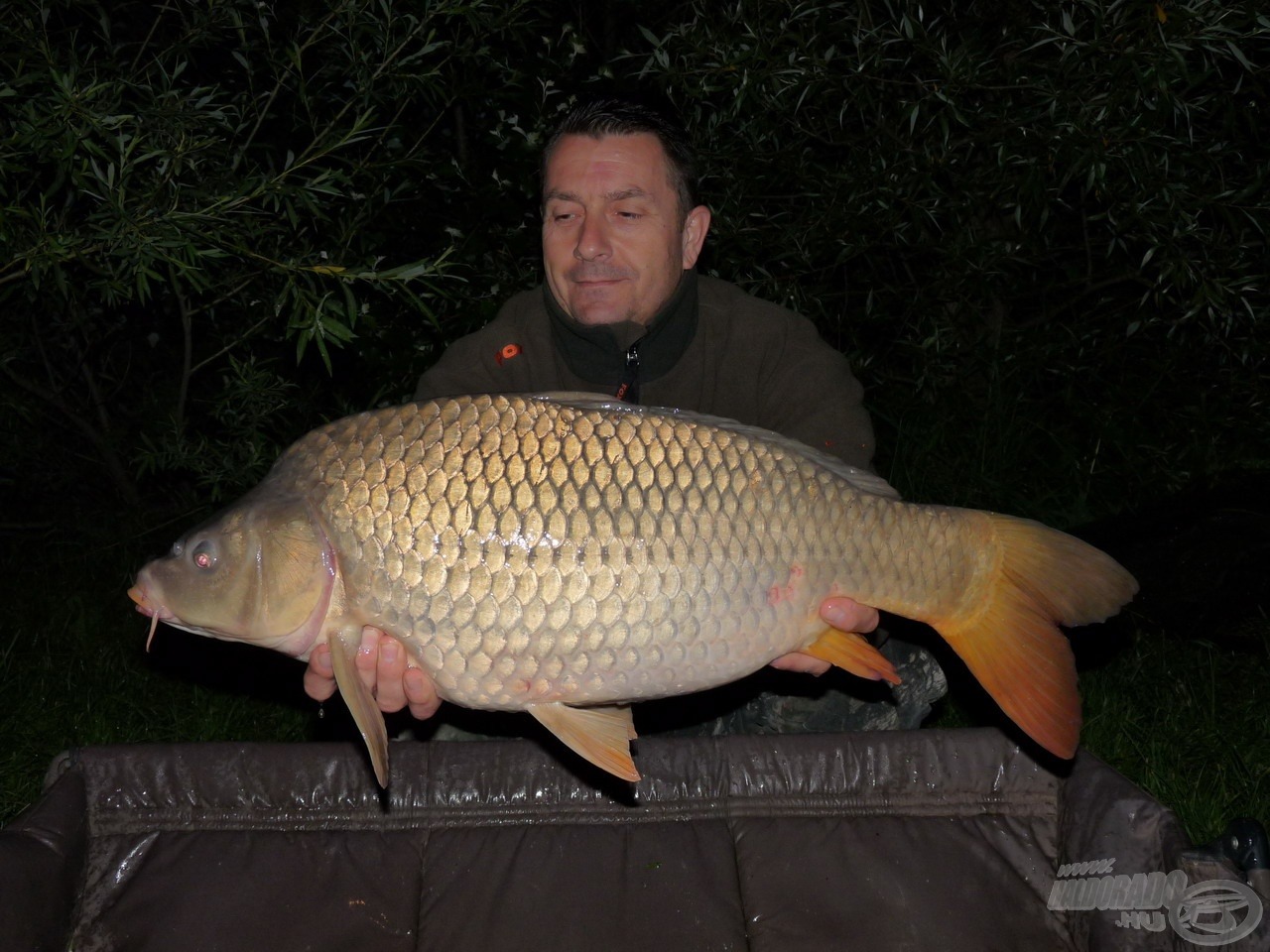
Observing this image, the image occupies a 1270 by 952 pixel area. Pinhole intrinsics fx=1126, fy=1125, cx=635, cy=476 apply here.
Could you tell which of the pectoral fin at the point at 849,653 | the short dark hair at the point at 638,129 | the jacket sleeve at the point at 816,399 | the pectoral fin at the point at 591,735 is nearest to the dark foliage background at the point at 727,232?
the short dark hair at the point at 638,129

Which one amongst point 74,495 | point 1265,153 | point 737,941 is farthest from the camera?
point 74,495

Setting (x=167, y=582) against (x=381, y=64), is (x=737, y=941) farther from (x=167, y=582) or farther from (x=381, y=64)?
(x=381, y=64)

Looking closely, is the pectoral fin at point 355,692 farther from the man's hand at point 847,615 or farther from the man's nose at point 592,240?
the man's nose at point 592,240

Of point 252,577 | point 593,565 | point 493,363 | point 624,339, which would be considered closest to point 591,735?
point 593,565

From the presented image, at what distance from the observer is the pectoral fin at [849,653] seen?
156 centimetres

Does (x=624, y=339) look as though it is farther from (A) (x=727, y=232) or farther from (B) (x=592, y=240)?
(A) (x=727, y=232)

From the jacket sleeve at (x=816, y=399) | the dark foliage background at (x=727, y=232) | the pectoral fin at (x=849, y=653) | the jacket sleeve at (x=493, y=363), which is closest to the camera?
the pectoral fin at (x=849, y=653)

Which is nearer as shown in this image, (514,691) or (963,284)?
(514,691)

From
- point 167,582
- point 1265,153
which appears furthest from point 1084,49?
point 167,582

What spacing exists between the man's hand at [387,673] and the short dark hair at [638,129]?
1.05 metres

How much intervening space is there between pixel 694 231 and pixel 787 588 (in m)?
0.95

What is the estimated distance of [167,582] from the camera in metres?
1.50

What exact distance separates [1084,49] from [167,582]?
8.02 ft

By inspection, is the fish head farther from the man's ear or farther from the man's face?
the man's ear
